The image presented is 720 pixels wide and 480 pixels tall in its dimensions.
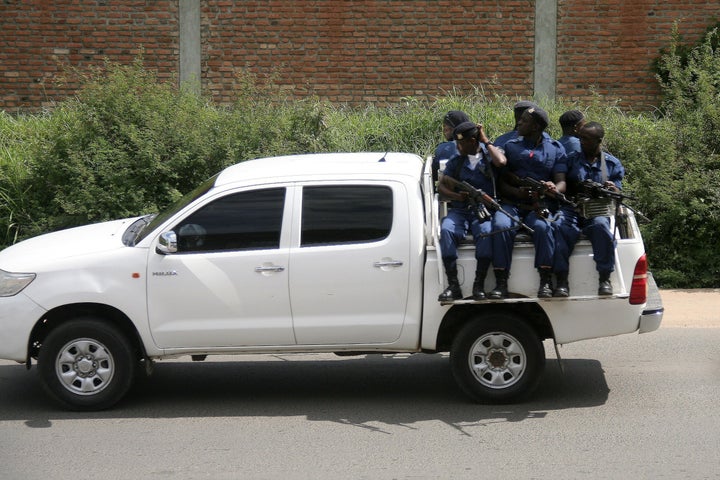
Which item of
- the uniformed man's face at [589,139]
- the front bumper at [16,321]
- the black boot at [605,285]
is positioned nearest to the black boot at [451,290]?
the black boot at [605,285]

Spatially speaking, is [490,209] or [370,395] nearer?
[490,209]

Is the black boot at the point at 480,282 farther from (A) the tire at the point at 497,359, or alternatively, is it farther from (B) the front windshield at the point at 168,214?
(B) the front windshield at the point at 168,214

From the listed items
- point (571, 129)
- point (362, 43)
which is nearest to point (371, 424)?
point (571, 129)

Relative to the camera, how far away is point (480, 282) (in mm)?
7188

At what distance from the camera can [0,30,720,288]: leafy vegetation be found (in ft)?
40.4

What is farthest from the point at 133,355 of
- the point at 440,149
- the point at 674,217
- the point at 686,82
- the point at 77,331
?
the point at 686,82

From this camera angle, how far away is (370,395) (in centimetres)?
793

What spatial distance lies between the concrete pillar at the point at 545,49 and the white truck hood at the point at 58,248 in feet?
34.3

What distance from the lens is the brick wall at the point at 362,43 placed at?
1678 cm

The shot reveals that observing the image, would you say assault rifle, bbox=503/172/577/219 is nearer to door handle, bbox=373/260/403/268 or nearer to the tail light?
the tail light

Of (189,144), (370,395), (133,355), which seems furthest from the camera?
(189,144)

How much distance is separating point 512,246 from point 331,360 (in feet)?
8.54

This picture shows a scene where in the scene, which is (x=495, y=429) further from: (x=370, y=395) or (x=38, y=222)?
(x=38, y=222)

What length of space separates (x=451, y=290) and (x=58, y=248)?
3.03 m
